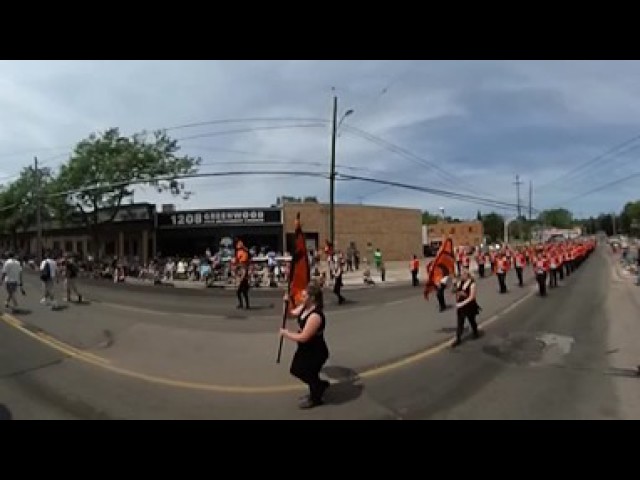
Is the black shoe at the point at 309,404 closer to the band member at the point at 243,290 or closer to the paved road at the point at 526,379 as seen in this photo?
the paved road at the point at 526,379

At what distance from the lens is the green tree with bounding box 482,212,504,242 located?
353 feet

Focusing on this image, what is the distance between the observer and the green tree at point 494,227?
107500mm

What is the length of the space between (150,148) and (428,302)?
11534 millimetres

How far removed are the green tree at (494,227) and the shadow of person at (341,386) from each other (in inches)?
4072

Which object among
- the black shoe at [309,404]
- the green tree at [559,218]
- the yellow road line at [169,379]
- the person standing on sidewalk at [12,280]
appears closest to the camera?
the black shoe at [309,404]

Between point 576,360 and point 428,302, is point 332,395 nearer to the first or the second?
point 576,360

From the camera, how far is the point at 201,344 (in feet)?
21.8

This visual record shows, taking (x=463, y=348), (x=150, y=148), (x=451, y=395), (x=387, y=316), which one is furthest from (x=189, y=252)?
(x=451, y=395)

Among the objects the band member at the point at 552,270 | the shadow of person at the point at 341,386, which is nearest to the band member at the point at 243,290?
the shadow of person at the point at 341,386

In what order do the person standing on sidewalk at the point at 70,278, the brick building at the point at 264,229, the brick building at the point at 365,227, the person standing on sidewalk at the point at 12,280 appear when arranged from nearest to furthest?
the person standing on sidewalk at the point at 70,278 < the person standing on sidewalk at the point at 12,280 < the brick building at the point at 264,229 < the brick building at the point at 365,227

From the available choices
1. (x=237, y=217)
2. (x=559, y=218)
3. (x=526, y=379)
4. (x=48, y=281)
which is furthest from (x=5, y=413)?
(x=559, y=218)
